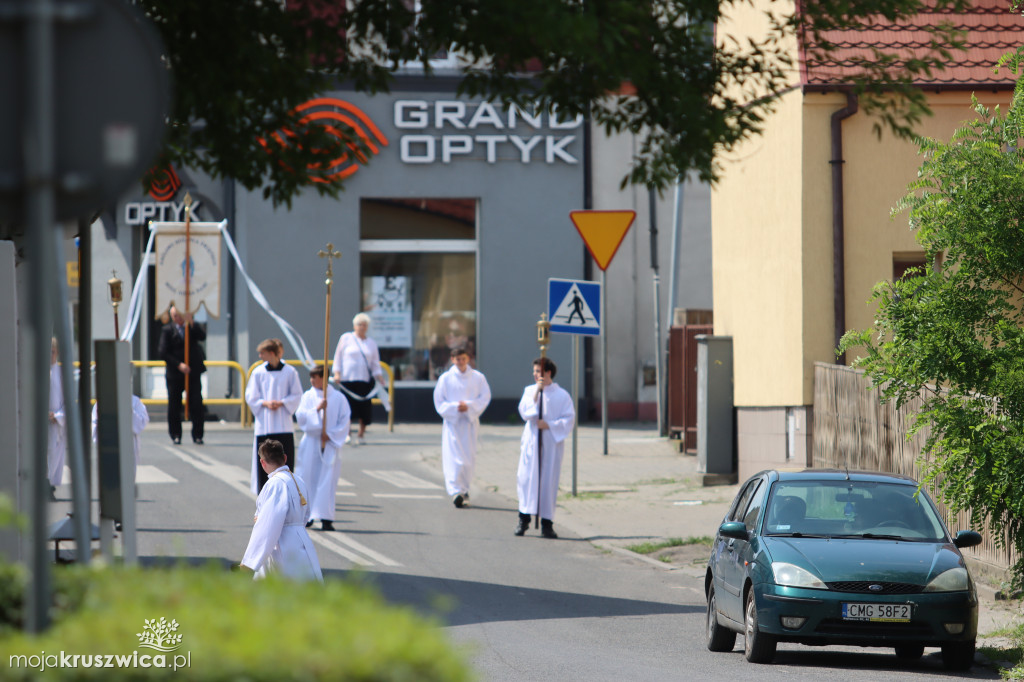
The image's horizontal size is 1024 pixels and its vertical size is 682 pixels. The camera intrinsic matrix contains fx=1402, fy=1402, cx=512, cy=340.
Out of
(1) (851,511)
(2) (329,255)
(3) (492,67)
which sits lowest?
(1) (851,511)

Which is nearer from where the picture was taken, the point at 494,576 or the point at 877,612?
the point at 877,612

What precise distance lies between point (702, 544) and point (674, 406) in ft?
26.7

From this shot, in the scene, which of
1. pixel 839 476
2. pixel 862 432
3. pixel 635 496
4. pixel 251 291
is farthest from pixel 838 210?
pixel 251 291

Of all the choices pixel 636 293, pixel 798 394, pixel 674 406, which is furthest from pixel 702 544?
pixel 636 293

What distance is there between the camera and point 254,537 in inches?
345

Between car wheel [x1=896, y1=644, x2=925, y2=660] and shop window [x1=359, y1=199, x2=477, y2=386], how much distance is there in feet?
59.1

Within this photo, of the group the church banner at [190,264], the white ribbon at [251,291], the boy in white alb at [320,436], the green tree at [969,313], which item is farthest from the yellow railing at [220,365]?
the green tree at [969,313]

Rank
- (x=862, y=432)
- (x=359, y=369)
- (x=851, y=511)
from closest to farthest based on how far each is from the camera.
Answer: (x=851, y=511) → (x=862, y=432) → (x=359, y=369)

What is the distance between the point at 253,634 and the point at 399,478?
16261mm

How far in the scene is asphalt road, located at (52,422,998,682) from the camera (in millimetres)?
8875

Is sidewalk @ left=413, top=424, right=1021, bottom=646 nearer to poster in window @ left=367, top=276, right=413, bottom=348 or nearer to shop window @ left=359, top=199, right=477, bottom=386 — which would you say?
shop window @ left=359, top=199, right=477, bottom=386

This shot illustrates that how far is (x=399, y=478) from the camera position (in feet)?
61.5

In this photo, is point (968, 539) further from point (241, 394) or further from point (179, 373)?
point (241, 394)

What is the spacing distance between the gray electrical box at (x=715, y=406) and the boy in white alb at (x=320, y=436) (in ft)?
17.5
